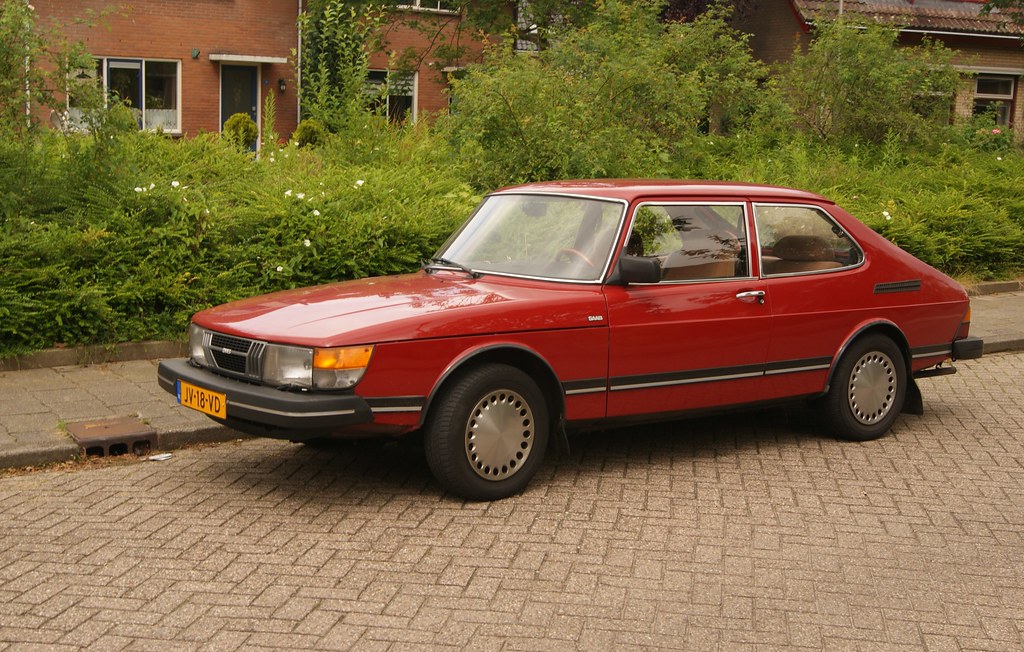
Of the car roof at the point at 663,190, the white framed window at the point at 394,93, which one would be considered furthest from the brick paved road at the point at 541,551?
the white framed window at the point at 394,93

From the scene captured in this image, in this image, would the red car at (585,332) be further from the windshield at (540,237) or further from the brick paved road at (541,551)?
the brick paved road at (541,551)

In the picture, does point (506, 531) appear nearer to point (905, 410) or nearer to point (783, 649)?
point (783, 649)

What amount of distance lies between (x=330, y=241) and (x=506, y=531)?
524 centimetres

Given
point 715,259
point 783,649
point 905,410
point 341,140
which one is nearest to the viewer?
point 783,649

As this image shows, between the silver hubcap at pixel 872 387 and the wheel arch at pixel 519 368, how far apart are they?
7.36ft

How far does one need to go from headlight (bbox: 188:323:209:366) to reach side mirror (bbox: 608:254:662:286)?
90.3 inches

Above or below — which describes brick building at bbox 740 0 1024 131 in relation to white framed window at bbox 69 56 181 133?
above

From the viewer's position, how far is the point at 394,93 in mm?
19719

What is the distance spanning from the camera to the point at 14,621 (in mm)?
4629

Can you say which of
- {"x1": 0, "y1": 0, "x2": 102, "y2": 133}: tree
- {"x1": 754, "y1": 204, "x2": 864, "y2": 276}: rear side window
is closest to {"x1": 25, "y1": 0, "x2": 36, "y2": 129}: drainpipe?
{"x1": 0, "y1": 0, "x2": 102, "y2": 133}: tree

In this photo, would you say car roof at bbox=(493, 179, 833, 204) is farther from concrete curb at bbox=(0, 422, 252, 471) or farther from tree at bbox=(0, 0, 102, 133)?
tree at bbox=(0, 0, 102, 133)

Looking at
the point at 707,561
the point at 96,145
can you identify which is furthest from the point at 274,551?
the point at 96,145

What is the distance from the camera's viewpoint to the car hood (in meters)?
6.02

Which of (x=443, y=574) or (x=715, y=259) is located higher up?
(x=715, y=259)
